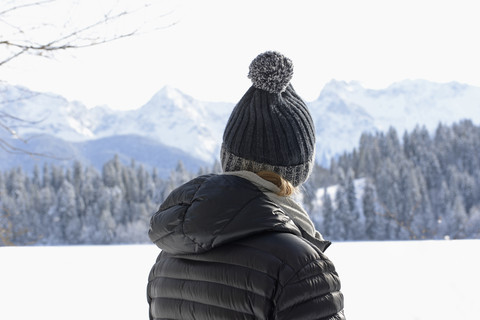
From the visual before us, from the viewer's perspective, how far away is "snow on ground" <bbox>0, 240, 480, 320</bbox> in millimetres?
4047

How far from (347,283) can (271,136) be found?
3605 mm

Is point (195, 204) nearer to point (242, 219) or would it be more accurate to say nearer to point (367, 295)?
point (242, 219)

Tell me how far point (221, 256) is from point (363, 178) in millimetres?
75737

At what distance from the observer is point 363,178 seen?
74938 mm

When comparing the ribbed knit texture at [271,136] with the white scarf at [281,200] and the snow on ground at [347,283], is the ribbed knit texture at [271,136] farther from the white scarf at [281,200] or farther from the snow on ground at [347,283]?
the snow on ground at [347,283]

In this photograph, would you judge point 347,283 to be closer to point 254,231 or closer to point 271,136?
point 271,136

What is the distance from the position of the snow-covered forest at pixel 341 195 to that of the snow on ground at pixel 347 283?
2317 inches

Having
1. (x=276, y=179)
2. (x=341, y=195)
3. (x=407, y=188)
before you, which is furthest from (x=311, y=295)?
(x=407, y=188)

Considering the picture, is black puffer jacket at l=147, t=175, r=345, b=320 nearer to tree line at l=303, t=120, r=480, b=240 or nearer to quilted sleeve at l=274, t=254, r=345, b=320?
quilted sleeve at l=274, t=254, r=345, b=320

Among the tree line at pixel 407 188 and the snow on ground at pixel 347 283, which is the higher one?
the snow on ground at pixel 347 283

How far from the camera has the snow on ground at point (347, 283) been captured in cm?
405

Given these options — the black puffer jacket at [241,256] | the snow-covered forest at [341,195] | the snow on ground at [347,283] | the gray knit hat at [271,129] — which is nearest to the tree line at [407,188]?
the snow-covered forest at [341,195]

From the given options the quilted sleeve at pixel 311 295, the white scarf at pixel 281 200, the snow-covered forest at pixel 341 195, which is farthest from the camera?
the snow-covered forest at pixel 341 195

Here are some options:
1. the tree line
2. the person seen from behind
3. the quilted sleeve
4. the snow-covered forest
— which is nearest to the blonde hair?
the person seen from behind
